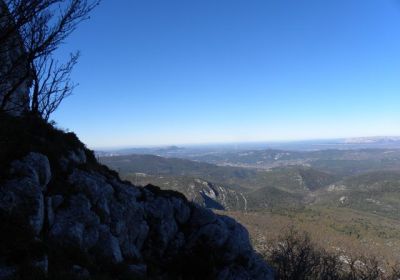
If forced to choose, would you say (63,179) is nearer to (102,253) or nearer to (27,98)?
(102,253)

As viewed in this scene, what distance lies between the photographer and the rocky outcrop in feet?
47.0

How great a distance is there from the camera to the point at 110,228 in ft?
66.8

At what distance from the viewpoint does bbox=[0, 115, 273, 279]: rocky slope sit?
13.2 m

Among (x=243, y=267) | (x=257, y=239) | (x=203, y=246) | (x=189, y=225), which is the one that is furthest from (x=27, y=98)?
(x=257, y=239)

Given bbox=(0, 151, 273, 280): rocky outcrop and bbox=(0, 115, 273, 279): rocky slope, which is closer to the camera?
bbox=(0, 115, 273, 279): rocky slope

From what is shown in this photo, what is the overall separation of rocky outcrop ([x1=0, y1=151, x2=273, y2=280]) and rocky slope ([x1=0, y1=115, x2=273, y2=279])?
0.05 m

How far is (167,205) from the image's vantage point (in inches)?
1079

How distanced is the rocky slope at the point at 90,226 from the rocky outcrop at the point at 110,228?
5 cm

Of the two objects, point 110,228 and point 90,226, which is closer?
point 90,226

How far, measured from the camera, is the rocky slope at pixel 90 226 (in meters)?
13.2

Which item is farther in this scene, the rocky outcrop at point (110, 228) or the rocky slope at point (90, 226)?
the rocky outcrop at point (110, 228)

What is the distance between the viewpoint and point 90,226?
18.1 meters

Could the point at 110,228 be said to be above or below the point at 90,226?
below

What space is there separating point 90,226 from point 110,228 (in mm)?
2379
